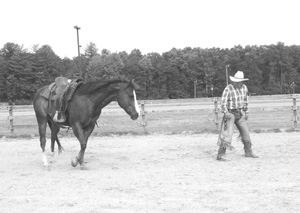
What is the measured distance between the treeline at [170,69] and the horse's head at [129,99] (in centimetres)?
5217

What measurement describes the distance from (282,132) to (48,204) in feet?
29.3

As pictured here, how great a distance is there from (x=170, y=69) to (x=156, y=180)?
2588 inches

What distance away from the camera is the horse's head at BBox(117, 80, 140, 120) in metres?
6.22

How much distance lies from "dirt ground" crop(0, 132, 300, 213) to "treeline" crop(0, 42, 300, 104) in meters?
50.7

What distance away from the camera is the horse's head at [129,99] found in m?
6.22

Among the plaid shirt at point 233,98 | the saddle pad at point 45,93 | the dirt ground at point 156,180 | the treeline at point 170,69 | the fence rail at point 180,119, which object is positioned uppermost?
the treeline at point 170,69

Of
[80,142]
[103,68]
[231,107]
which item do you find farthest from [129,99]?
[103,68]

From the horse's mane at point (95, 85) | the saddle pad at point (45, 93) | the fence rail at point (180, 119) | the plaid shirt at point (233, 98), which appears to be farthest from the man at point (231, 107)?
the fence rail at point (180, 119)

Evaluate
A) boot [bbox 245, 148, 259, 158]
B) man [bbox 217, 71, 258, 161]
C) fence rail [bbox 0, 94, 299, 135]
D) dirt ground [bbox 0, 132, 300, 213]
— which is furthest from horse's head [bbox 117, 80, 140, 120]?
fence rail [bbox 0, 94, 299, 135]

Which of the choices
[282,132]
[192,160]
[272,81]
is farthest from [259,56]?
[192,160]

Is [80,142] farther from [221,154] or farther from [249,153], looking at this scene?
[249,153]

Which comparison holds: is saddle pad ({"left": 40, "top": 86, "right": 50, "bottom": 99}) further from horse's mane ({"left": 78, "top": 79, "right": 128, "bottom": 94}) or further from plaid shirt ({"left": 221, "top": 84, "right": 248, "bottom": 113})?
plaid shirt ({"left": 221, "top": 84, "right": 248, "bottom": 113})

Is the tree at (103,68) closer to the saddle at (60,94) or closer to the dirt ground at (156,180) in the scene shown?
the dirt ground at (156,180)

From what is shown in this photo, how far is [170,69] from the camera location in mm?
70312
